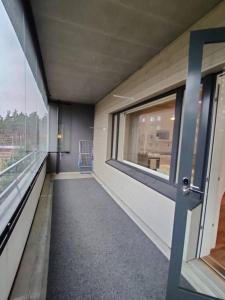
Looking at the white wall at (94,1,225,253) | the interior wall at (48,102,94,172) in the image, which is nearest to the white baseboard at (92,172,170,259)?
the white wall at (94,1,225,253)

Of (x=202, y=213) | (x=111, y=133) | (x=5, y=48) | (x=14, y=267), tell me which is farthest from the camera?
(x=111, y=133)

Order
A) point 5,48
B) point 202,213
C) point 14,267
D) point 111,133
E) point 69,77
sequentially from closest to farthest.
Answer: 1. point 5,48
2. point 14,267
3. point 202,213
4. point 69,77
5. point 111,133

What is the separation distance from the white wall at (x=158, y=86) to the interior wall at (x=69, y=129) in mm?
2607

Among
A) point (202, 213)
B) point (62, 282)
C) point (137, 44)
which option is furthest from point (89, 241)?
point (137, 44)

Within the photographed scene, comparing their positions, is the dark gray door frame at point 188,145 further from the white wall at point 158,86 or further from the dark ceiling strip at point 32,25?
the dark ceiling strip at point 32,25

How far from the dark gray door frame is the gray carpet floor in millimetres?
232

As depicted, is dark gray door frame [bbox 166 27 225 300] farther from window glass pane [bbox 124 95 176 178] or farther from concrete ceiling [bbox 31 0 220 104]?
window glass pane [bbox 124 95 176 178]

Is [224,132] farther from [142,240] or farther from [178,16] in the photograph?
[142,240]

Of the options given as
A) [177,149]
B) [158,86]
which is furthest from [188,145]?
[158,86]

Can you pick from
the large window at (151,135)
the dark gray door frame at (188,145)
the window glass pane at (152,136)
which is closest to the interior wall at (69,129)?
the large window at (151,135)

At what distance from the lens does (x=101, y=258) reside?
191 cm

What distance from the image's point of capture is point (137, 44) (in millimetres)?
2252

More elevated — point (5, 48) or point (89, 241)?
point (5, 48)

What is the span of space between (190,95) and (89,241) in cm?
206
